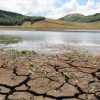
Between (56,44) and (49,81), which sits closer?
(49,81)

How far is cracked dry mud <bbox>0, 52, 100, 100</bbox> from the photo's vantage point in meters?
4.28

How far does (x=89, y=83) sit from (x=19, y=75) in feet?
5.76

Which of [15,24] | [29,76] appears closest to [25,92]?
[29,76]

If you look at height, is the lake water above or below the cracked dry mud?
below

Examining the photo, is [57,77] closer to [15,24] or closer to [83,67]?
[83,67]

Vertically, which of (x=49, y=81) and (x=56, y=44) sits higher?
(x=49, y=81)

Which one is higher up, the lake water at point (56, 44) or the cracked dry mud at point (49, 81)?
the cracked dry mud at point (49, 81)

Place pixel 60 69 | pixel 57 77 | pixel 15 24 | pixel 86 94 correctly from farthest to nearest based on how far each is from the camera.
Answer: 1. pixel 15 24
2. pixel 60 69
3. pixel 57 77
4. pixel 86 94

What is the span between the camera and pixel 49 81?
5.14m

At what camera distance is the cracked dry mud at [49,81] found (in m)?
4.28

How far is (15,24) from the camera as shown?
4237 inches

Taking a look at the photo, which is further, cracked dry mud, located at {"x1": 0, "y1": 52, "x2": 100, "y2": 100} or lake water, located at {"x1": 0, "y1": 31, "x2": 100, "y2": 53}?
lake water, located at {"x1": 0, "y1": 31, "x2": 100, "y2": 53}

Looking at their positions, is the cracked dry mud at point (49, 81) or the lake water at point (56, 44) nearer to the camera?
the cracked dry mud at point (49, 81)

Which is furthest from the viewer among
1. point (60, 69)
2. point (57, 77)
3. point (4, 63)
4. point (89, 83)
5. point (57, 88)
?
point (4, 63)
